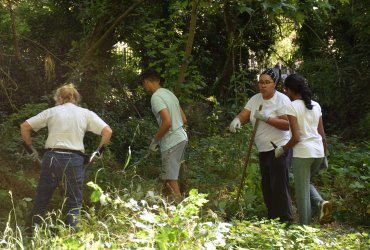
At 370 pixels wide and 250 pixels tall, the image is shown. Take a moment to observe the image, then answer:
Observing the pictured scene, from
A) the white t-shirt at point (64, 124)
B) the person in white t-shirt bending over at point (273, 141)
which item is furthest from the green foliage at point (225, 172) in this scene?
the white t-shirt at point (64, 124)

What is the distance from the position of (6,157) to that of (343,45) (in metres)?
9.29

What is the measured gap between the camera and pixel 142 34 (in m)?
10.3

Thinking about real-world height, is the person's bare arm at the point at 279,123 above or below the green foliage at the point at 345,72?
below

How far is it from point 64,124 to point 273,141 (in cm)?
214

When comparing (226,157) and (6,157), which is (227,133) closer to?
(226,157)

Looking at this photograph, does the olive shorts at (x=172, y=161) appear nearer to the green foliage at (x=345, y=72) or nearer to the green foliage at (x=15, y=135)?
the green foliage at (x=15, y=135)

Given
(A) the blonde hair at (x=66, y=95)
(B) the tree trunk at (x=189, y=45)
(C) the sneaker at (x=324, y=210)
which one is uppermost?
(B) the tree trunk at (x=189, y=45)

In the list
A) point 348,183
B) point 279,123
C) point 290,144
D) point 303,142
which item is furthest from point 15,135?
point 348,183

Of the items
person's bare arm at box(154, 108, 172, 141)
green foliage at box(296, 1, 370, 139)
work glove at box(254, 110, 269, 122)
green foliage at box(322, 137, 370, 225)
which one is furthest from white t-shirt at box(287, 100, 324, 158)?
green foliage at box(296, 1, 370, 139)

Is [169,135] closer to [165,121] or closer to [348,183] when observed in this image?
[165,121]

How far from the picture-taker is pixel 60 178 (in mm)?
5551

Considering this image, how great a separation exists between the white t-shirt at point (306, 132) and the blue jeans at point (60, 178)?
82.9 inches

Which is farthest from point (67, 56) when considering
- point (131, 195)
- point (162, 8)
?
point (131, 195)

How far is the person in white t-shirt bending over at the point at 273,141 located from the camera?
6.17 meters
